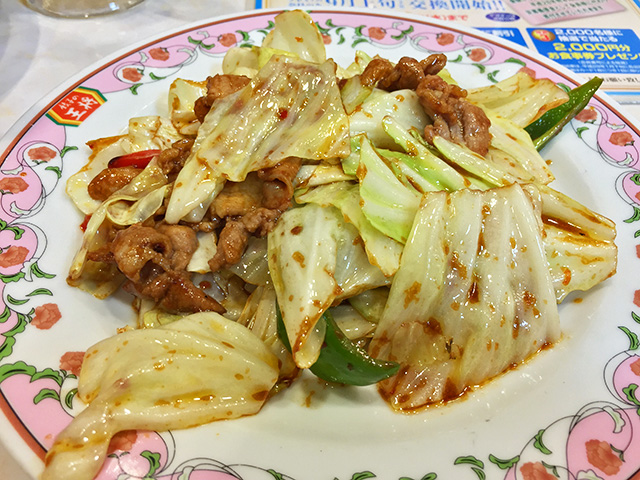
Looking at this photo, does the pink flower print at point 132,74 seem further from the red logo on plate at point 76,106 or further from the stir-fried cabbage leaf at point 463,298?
the stir-fried cabbage leaf at point 463,298

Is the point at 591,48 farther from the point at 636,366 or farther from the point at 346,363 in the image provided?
the point at 346,363

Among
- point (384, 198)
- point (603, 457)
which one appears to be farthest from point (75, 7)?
point (603, 457)

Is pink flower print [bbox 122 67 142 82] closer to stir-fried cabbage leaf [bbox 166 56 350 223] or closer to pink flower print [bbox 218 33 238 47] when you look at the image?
pink flower print [bbox 218 33 238 47]

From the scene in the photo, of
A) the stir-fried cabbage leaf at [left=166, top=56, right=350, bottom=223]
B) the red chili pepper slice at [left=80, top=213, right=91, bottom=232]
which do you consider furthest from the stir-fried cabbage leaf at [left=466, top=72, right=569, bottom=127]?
the red chili pepper slice at [left=80, top=213, right=91, bottom=232]

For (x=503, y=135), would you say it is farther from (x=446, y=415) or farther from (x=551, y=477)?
(x=551, y=477)

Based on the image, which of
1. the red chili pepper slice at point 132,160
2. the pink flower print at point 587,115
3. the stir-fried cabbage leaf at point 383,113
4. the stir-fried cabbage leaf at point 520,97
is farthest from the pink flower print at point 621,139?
the red chili pepper slice at point 132,160

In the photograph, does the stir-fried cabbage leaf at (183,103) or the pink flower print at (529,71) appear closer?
the stir-fried cabbage leaf at (183,103)

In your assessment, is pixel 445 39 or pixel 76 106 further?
pixel 445 39
